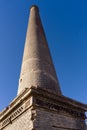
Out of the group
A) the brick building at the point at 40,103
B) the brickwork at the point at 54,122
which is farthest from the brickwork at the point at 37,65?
the brickwork at the point at 54,122

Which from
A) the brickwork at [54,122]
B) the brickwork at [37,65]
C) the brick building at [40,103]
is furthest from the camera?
the brickwork at [37,65]

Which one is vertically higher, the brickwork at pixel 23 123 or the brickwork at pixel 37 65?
the brickwork at pixel 37 65

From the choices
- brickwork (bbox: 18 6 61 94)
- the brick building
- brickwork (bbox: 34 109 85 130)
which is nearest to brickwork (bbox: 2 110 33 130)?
the brick building

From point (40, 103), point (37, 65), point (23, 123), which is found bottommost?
point (23, 123)

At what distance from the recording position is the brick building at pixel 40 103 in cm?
602

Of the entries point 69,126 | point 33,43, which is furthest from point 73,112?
point 33,43

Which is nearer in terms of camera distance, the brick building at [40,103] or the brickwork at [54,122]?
the brickwork at [54,122]

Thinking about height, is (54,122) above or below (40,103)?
below

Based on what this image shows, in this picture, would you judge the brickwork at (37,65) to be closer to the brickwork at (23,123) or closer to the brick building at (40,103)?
the brick building at (40,103)

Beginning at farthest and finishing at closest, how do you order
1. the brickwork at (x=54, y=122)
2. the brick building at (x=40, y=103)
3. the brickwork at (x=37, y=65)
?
the brickwork at (x=37, y=65) → the brick building at (x=40, y=103) → the brickwork at (x=54, y=122)

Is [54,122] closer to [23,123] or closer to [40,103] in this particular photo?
[40,103]

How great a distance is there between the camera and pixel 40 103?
6.20 meters

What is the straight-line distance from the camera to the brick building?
19.7ft

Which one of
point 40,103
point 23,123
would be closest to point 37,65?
point 40,103
